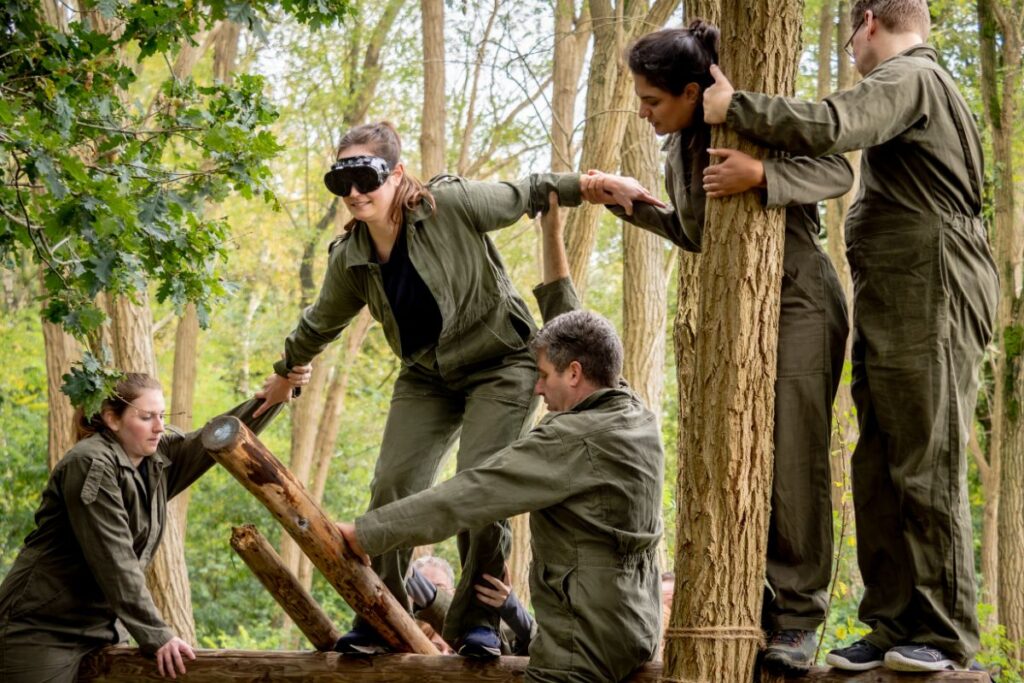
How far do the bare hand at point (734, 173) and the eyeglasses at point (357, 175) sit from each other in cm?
135

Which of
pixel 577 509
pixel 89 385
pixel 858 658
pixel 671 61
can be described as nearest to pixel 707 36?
pixel 671 61

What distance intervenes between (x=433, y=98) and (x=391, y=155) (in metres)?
7.87

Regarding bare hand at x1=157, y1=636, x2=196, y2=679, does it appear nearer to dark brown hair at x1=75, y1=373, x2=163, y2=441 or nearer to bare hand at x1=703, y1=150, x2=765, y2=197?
dark brown hair at x1=75, y1=373, x2=163, y2=441

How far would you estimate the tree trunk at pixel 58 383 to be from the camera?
9.16m

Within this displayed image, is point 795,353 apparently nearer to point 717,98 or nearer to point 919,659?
Answer: point 717,98

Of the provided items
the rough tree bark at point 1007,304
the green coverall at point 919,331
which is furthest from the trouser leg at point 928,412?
the rough tree bark at point 1007,304

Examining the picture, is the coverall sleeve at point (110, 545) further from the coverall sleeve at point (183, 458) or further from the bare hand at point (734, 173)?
the bare hand at point (734, 173)

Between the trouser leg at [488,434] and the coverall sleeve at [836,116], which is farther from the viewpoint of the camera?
the trouser leg at [488,434]

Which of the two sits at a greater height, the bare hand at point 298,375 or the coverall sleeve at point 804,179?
the coverall sleeve at point 804,179

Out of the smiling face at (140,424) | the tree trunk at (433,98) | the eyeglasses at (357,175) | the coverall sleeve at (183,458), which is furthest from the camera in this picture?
the tree trunk at (433,98)

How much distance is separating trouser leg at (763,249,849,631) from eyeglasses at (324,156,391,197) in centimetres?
155

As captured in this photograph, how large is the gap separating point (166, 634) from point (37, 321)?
1421 cm

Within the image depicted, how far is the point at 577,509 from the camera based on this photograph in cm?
391

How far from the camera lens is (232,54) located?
16.8 meters
